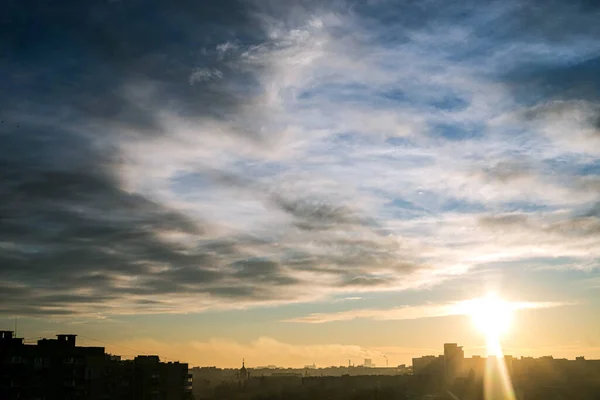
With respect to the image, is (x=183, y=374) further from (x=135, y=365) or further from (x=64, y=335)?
(x=64, y=335)

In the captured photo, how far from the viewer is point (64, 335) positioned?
432 ft

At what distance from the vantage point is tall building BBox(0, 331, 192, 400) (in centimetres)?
12156

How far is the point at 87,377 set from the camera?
129 m

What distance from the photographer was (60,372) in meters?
127

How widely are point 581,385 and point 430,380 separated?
56.9 metres

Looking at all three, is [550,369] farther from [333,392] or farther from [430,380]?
[333,392]

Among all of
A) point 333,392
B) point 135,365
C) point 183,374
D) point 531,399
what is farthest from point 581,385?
point 135,365

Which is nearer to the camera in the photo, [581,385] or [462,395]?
[581,385]

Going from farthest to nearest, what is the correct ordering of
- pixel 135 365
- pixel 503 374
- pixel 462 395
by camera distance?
pixel 503 374 < pixel 462 395 < pixel 135 365

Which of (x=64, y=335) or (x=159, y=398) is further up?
(x=64, y=335)

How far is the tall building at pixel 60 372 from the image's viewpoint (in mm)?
121562

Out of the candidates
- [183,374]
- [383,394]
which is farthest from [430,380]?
[183,374]

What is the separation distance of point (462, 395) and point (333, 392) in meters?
48.8

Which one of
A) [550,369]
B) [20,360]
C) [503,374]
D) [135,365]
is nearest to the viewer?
[20,360]
